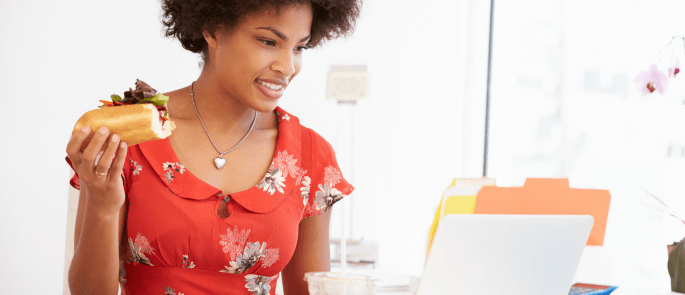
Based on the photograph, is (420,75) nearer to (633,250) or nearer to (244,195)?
(633,250)

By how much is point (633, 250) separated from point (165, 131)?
4.79 feet

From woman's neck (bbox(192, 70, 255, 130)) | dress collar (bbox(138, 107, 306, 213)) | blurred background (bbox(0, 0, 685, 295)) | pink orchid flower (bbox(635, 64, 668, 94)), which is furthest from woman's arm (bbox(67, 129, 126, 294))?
pink orchid flower (bbox(635, 64, 668, 94))

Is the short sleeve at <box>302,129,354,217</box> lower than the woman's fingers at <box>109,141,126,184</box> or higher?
lower

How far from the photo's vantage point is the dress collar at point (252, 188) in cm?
106

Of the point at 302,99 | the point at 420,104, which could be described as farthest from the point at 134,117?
the point at 420,104

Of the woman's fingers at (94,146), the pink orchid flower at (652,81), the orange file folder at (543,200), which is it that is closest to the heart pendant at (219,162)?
the woman's fingers at (94,146)

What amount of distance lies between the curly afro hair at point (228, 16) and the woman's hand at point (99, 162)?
0.36 meters

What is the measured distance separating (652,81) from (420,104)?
3.54 feet

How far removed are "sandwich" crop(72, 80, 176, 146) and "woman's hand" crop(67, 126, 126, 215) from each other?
0.02 meters

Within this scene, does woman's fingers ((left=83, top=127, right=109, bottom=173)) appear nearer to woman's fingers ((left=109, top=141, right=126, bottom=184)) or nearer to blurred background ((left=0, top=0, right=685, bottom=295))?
woman's fingers ((left=109, top=141, right=126, bottom=184))

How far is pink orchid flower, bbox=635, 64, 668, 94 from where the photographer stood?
48.8 inches

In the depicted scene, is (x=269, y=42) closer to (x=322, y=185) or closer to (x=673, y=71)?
(x=322, y=185)

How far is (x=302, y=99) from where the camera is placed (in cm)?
219

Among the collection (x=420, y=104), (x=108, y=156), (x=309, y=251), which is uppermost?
(x=420, y=104)
